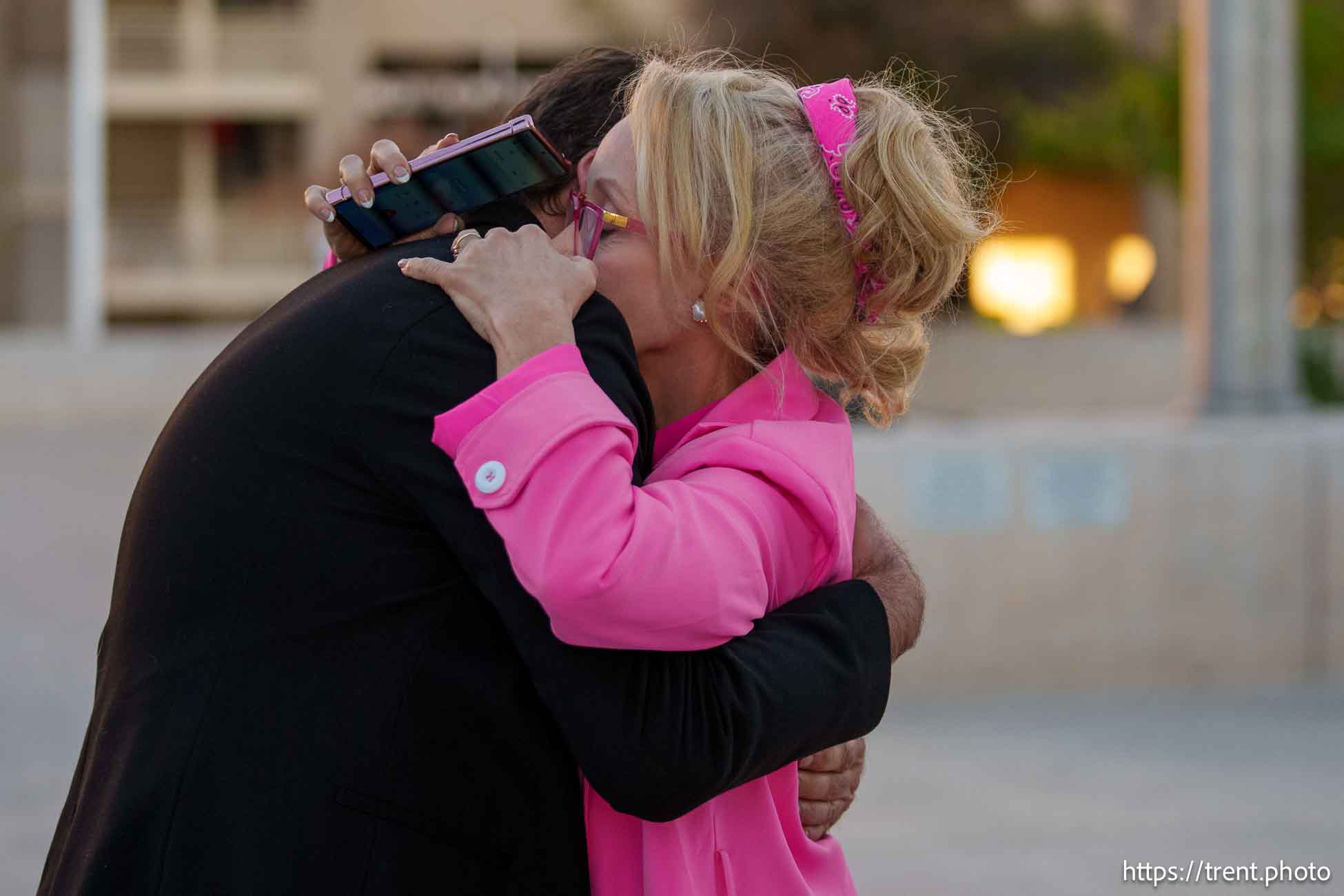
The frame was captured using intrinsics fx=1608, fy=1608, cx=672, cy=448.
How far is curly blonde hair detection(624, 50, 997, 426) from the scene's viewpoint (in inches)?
71.4

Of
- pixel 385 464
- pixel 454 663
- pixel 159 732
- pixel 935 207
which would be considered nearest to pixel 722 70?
pixel 935 207

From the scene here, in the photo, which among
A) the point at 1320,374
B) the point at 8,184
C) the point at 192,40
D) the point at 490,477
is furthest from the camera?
the point at 192,40

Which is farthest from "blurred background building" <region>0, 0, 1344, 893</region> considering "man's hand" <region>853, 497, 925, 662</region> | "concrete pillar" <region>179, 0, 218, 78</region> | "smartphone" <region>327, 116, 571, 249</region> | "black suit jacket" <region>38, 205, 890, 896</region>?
"concrete pillar" <region>179, 0, 218, 78</region>

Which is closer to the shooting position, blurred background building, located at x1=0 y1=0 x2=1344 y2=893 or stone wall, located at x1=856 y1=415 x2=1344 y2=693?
blurred background building, located at x1=0 y1=0 x2=1344 y2=893

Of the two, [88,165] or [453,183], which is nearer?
[453,183]

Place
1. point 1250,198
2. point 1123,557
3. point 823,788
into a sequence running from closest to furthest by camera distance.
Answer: point 823,788 < point 1123,557 < point 1250,198

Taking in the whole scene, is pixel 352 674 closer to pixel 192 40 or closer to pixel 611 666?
pixel 611 666

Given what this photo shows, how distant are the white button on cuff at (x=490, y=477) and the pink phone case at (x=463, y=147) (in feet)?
1.40

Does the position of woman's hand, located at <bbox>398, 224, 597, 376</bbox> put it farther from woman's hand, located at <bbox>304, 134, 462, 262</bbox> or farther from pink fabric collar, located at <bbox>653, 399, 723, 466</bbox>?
pink fabric collar, located at <bbox>653, 399, 723, 466</bbox>

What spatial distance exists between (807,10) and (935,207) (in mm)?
18690

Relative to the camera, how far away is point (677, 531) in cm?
161

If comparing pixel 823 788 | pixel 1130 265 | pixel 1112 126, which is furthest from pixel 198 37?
pixel 823 788

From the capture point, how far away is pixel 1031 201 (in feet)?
92.4

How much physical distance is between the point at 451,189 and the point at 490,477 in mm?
441
